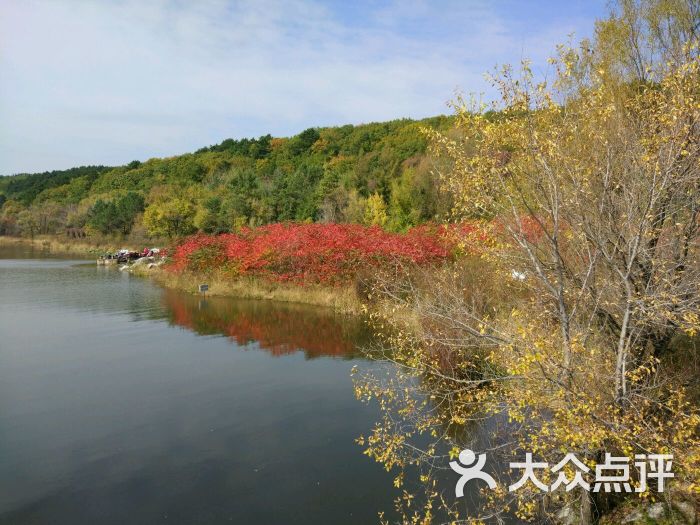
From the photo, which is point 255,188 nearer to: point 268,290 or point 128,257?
point 128,257

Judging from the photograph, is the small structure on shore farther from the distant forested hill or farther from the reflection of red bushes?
the reflection of red bushes

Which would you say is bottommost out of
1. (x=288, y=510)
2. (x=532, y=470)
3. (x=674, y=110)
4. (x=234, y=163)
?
(x=288, y=510)

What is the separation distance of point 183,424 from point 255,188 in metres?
31.0

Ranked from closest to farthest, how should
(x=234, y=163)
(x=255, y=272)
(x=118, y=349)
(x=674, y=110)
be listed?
(x=674, y=110)
(x=118, y=349)
(x=255, y=272)
(x=234, y=163)

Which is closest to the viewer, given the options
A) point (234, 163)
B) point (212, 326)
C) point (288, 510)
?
point (288, 510)

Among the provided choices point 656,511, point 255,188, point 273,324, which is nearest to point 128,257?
point 255,188

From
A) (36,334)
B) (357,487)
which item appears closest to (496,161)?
(357,487)

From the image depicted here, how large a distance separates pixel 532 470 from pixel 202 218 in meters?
34.5

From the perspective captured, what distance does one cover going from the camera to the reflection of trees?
13.0m

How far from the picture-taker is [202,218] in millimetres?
36656

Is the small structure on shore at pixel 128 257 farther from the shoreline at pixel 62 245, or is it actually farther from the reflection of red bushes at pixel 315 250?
the reflection of red bushes at pixel 315 250

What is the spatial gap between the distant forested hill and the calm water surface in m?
9.80

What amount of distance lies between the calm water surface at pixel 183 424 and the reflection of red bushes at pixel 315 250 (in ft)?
9.86

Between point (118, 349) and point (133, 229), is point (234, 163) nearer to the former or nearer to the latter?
point (133, 229)
